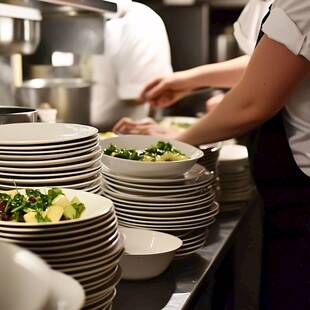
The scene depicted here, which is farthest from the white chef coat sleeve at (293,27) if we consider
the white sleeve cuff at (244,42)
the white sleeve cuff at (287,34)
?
the white sleeve cuff at (244,42)

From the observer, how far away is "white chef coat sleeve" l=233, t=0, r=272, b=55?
202 cm

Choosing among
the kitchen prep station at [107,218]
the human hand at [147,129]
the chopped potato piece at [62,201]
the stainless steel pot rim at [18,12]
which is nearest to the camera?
the kitchen prep station at [107,218]

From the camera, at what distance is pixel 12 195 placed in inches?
40.4

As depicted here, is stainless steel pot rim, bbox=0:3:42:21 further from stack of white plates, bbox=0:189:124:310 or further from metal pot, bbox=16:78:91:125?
stack of white plates, bbox=0:189:124:310

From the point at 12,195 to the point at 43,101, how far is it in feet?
3.82

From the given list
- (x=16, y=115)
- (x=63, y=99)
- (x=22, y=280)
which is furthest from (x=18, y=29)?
(x=22, y=280)

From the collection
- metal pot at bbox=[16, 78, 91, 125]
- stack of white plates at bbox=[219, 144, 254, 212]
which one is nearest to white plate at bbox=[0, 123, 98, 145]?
stack of white plates at bbox=[219, 144, 254, 212]

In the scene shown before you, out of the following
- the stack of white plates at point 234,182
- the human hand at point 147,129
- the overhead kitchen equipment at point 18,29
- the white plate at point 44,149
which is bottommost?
the stack of white plates at point 234,182

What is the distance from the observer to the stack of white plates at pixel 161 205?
4.22 ft

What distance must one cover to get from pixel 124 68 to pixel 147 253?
87.2 inches

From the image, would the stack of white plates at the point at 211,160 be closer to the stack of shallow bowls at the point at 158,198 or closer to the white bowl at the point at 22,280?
the stack of shallow bowls at the point at 158,198

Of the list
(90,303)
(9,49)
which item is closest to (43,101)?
(9,49)

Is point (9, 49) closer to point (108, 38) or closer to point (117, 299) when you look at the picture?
point (117, 299)

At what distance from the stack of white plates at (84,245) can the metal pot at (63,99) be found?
1239mm
